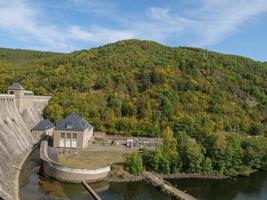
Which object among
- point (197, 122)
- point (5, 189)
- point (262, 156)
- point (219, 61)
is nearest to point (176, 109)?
point (197, 122)

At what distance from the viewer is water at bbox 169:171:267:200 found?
162 ft

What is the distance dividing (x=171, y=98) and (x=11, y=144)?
46774 mm

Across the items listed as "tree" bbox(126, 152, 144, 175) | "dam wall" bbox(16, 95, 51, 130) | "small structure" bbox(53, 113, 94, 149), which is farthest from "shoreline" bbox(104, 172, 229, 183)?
"dam wall" bbox(16, 95, 51, 130)

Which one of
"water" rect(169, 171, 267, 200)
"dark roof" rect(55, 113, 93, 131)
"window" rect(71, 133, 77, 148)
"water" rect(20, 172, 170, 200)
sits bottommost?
"water" rect(169, 171, 267, 200)

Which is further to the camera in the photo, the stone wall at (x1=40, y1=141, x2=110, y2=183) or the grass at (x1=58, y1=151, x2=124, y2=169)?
the grass at (x1=58, y1=151, x2=124, y2=169)

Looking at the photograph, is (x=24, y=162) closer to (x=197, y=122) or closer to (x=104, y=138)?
(x=104, y=138)

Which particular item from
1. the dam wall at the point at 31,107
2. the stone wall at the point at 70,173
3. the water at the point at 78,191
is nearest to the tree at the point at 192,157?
the water at the point at 78,191

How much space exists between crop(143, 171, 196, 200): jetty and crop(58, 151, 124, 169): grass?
6431mm

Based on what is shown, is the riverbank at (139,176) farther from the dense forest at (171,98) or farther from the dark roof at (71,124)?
the dark roof at (71,124)

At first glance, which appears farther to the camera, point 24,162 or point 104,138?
point 104,138

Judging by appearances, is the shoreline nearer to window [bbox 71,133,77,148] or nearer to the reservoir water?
the reservoir water

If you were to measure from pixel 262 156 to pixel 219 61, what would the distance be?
6320 centimetres

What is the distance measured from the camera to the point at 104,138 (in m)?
77.4

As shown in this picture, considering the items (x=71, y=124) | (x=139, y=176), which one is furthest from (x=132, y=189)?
(x=71, y=124)
